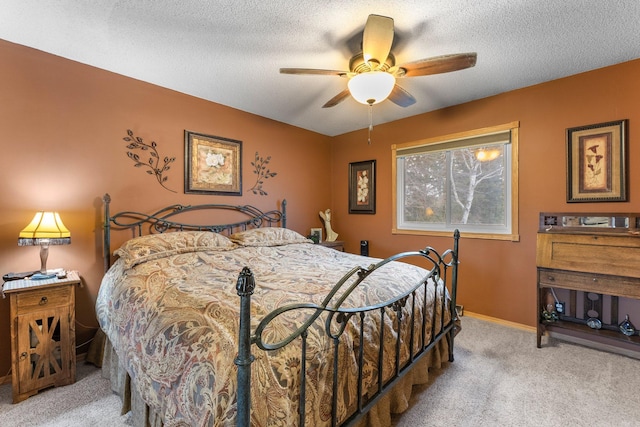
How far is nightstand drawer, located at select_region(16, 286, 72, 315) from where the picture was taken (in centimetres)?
186

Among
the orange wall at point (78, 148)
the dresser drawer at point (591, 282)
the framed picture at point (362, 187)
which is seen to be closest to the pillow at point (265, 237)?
the orange wall at point (78, 148)

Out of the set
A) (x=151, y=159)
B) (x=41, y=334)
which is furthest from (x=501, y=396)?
(x=151, y=159)

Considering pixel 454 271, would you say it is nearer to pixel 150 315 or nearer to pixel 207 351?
pixel 207 351

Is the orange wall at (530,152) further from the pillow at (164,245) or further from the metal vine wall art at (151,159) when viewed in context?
the metal vine wall art at (151,159)

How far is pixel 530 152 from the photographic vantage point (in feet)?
9.55

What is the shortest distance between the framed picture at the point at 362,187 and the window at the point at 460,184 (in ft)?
1.20

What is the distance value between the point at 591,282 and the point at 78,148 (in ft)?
14.6

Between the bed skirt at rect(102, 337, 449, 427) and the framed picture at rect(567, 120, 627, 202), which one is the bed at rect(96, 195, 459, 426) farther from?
the framed picture at rect(567, 120, 627, 202)

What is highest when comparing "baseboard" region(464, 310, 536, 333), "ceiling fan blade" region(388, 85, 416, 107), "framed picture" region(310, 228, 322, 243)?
"ceiling fan blade" region(388, 85, 416, 107)

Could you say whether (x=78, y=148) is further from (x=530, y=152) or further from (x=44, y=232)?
(x=530, y=152)

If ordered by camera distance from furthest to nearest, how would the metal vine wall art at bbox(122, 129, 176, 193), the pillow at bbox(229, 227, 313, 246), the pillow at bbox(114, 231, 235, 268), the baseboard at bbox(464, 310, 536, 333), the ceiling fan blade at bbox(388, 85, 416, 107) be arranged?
the pillow at bbox(229, 227, 313, 246) < the baseboard at bbox(464, 310, 536, 333) < the metal vine wall art at bbox(122, 129, 176, 193) < the ceiling fan blade at bbox(388, 85, 416, 107) < the pillow at bbox(114, 231, 235, 268)

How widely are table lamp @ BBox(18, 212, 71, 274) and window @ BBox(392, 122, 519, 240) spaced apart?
3520mm

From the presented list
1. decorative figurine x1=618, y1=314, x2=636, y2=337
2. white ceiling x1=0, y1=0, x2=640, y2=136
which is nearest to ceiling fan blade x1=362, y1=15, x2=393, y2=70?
white ceiling x1=0, y1=0, x2=640, y2=136

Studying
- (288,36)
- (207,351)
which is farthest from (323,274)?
(288,36)
